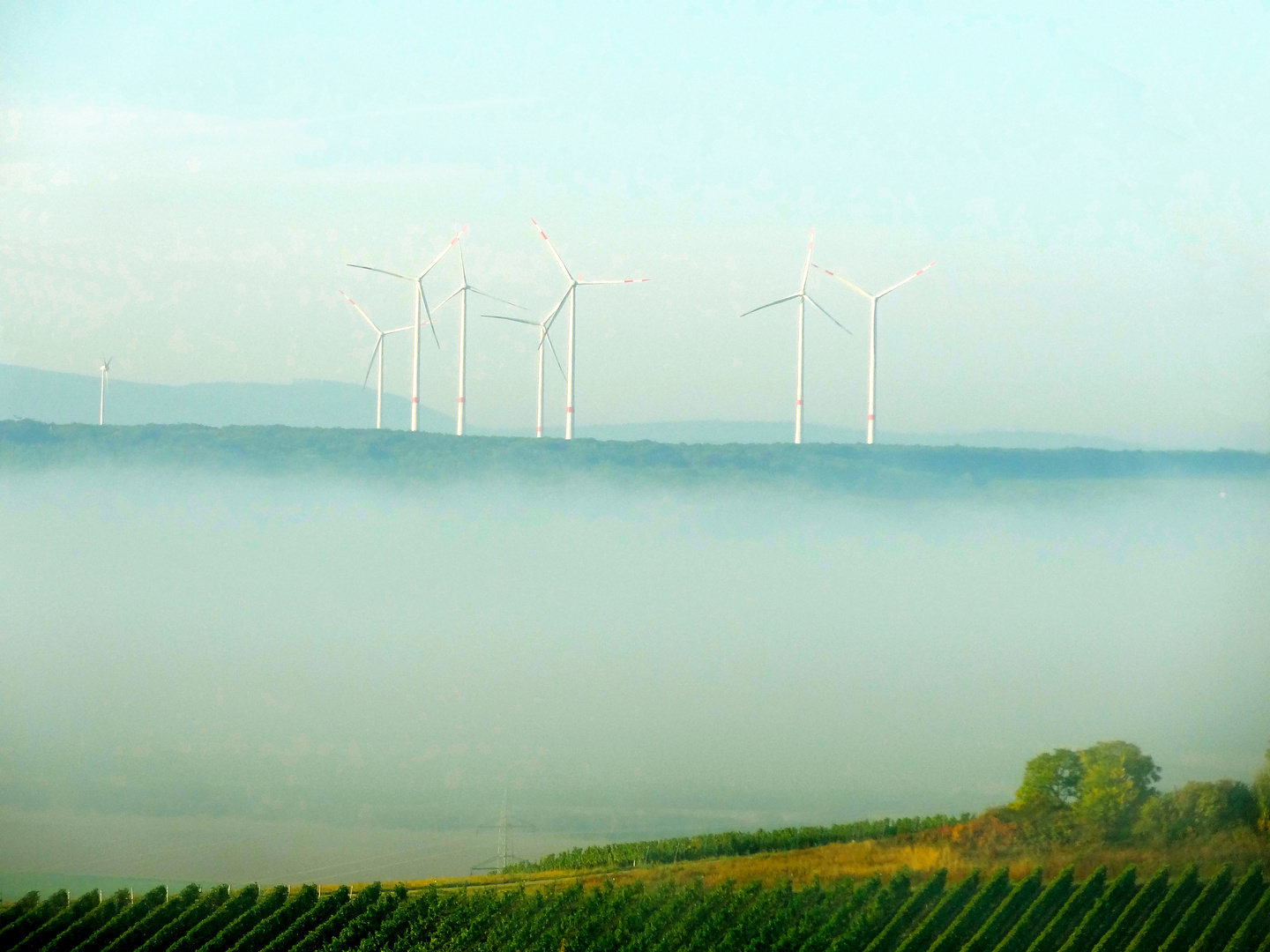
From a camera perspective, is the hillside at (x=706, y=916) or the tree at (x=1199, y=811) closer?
the hillside at (x=706, y=916)

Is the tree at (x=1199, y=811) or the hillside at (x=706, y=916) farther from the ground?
the tree at (x=1199, y=811)

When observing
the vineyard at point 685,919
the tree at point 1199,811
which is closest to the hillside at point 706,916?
the vineyard at point 685,919

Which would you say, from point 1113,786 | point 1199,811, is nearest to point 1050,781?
point 1113,786

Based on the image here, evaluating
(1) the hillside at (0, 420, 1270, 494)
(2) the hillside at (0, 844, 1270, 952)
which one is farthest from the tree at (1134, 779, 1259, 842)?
(1) the hillside at (0, 420, 1270, 494)

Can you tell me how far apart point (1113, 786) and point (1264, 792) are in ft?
2.73

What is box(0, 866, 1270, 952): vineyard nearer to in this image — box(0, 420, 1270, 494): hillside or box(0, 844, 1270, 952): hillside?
box(0, 844, 1270, 952): hillside

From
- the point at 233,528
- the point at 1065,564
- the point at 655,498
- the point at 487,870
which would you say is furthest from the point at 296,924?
the point at 1065,564

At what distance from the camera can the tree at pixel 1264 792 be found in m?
5.64

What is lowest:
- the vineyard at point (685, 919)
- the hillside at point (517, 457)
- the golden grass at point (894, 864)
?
the vineyard at point (685, 919)

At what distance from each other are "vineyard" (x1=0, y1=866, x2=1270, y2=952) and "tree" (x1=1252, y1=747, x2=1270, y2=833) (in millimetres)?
407

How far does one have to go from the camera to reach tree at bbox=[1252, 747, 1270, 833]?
564 centimetres

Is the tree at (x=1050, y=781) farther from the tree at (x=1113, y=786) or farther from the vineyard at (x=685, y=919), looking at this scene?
the vineyard at (x=685, y=919)

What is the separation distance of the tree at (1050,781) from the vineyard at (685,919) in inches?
20.6

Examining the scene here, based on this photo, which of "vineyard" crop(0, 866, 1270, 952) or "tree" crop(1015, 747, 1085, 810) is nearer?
"vineyard" crop(0, 866, 1270, 952)
